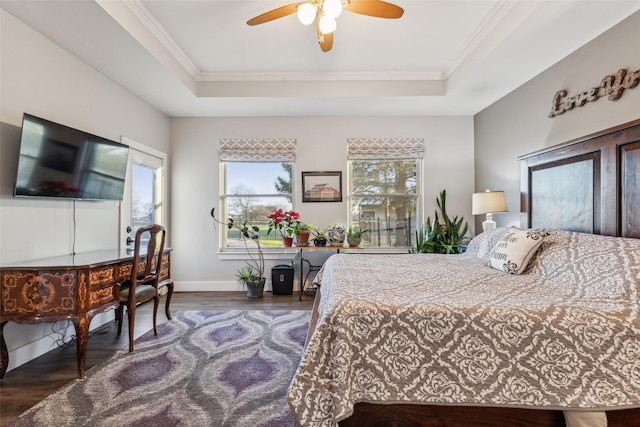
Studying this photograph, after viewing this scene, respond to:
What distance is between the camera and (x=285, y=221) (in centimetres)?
423

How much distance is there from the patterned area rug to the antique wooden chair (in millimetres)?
354

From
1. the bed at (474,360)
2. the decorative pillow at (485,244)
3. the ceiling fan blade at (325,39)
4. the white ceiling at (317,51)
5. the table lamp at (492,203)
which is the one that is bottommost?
the bed at (474,360)

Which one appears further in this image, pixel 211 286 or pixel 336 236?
pixel 211 286

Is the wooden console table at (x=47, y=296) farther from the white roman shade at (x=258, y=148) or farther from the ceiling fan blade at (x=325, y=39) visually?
the white roman shade at (x=258, y=148)

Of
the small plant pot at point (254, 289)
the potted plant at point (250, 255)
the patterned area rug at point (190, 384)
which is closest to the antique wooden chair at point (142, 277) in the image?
the patterned area rug at point (190, 384)

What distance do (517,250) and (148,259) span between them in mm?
3011

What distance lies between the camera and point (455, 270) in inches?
85.6

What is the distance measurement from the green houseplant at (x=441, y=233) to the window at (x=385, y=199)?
0.96 ft

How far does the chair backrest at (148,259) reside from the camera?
242cm

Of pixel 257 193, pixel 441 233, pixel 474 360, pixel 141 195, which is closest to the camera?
pixel 474 360

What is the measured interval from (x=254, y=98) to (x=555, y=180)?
10.8 ft

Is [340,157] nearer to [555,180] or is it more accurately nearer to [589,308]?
[555,180]

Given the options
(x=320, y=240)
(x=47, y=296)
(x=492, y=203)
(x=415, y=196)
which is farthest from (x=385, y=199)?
(x=47, y=296)

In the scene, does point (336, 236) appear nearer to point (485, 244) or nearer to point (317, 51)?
point (485, 244)
